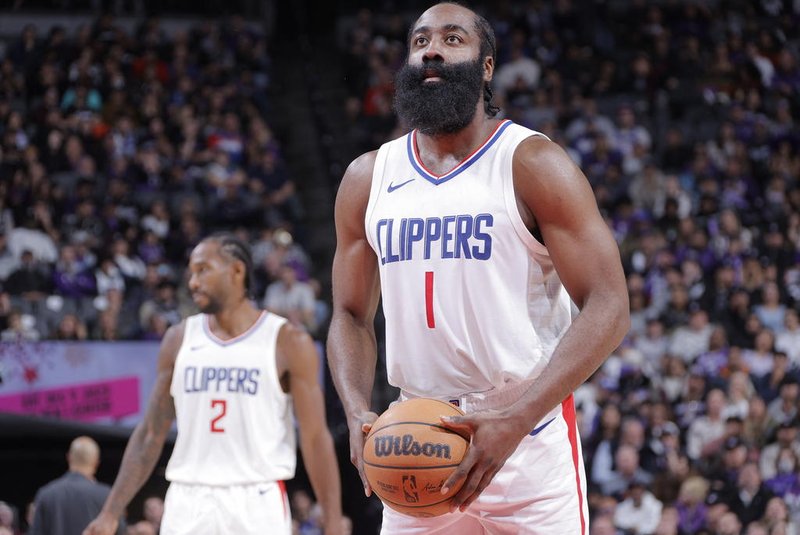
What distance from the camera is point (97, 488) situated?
756 centimetres

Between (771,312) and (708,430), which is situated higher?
(771,312)

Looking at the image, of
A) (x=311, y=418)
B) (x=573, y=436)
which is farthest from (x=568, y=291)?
(x=311, y=418)

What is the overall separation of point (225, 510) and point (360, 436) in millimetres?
2418

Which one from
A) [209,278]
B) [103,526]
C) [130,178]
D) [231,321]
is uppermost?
[130,178]

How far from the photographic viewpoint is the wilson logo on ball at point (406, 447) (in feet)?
9.87

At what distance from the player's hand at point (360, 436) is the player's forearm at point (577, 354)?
481 millimetres

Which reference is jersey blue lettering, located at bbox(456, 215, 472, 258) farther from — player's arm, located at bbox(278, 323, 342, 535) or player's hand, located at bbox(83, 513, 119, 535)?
player's hand, located at bbox(83, 513, 119, 535)

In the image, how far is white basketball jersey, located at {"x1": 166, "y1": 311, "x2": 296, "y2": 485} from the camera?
5691 millimetres

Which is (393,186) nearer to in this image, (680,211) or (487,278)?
(487,278)

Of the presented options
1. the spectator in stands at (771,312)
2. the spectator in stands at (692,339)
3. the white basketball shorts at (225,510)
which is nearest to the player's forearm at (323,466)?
the white basketball shorts at (225,510)

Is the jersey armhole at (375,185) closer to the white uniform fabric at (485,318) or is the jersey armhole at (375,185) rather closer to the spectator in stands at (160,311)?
the white uniform fabric at (485,318)

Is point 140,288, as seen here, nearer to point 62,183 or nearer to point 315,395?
point 62,183

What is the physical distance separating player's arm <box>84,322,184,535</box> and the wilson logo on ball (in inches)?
114

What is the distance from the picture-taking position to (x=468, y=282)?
10.9ft
